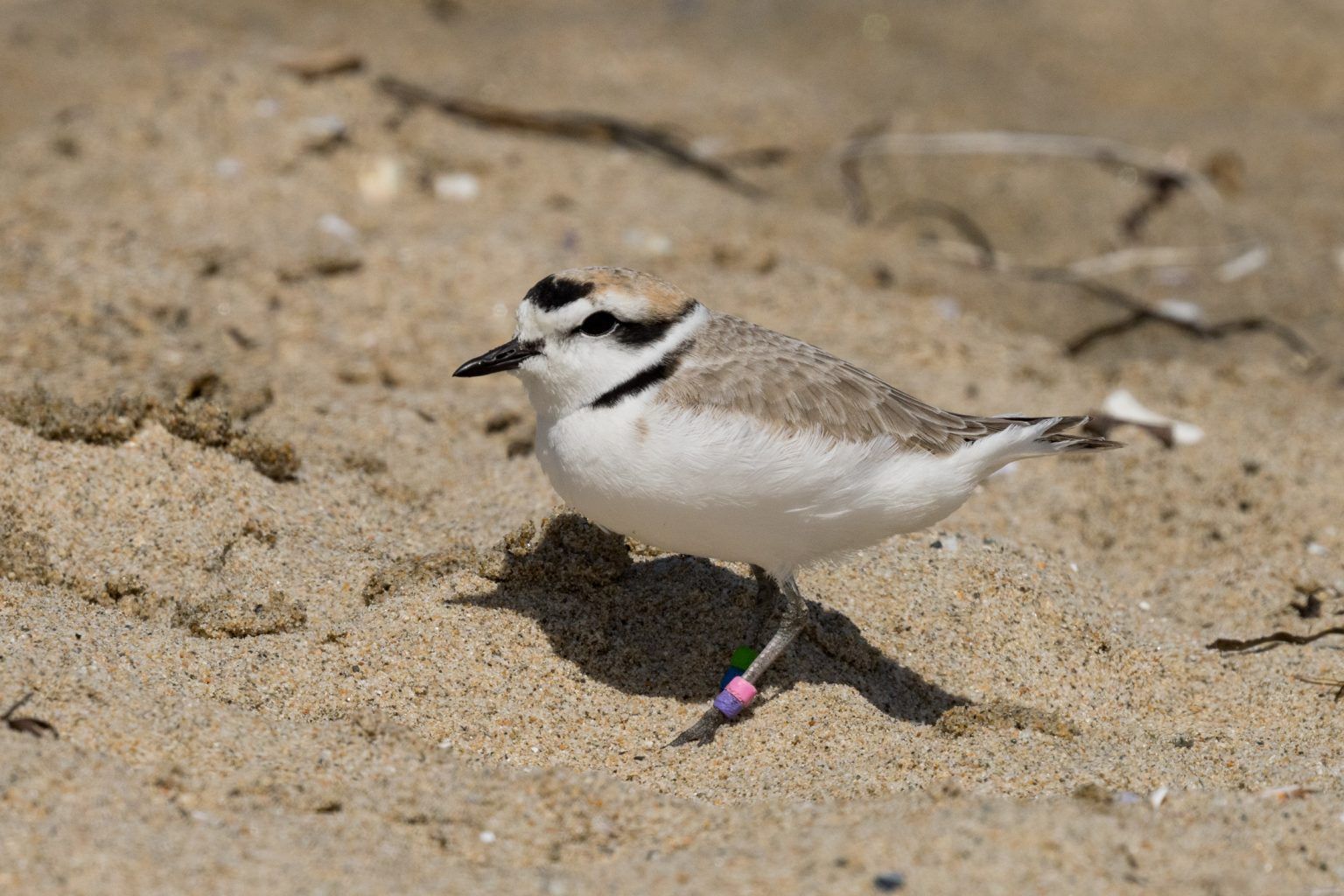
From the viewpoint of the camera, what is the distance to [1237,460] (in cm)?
544

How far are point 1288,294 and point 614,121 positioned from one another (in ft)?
12.7

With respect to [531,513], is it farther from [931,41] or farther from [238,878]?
[931,41]

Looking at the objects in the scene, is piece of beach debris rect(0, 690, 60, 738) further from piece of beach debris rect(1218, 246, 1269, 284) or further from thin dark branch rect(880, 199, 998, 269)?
piece of beach debris rect(1218, 246, 1269, 284)

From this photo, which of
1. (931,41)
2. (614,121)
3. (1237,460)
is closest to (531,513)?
(1237,460)

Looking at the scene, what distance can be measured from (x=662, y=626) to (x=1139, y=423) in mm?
2620

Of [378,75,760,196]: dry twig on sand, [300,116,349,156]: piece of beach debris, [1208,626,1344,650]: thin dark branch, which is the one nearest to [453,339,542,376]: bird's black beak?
[1208,626,1344,650]: thin dark branch

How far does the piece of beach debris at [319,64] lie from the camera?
7699 millimetres

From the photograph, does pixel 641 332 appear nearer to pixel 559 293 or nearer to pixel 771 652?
pixel 559 293

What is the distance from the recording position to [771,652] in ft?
12.5

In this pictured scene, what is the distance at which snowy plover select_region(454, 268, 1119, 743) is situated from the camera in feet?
11.4

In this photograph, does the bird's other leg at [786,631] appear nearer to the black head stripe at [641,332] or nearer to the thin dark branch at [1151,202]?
the black head stripe at [641,332]

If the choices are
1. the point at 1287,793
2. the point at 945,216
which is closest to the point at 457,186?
the point at 945,216

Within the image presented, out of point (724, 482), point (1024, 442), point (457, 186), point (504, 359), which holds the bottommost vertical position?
point (457, 186)

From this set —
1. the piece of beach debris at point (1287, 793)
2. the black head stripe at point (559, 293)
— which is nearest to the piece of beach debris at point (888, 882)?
the piece of beach debris at point (1287, 793)
